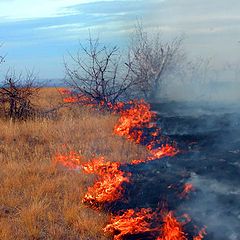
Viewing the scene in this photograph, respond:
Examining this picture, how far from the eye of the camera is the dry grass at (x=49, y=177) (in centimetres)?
563

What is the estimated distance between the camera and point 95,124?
11078 millimetres

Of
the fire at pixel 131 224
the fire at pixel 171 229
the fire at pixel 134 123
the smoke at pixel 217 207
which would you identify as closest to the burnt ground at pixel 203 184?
the smoke at pixel 217 207

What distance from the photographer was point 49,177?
7406 mm

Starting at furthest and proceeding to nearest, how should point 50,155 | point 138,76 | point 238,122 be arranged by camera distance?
point 138,76
point 238,122
point 50,155

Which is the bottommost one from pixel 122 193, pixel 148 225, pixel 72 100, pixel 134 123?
pixel 148 225

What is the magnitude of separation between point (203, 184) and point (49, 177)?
286 cm

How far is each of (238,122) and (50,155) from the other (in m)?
4.29

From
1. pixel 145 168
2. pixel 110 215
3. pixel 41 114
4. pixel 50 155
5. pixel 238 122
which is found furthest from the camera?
pixel 41 114

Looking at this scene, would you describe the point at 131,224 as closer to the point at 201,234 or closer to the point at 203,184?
the point at 201,234

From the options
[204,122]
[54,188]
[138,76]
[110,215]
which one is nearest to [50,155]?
[54,188]

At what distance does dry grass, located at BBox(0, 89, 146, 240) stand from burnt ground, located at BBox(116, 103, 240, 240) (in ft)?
2.55

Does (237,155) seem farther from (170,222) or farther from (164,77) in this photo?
(164,77)

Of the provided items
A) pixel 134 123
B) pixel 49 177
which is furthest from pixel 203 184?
pixel 134 123

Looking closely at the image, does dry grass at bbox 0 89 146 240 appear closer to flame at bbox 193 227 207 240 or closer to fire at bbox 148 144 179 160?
fire at bbox 148 144 179 160
